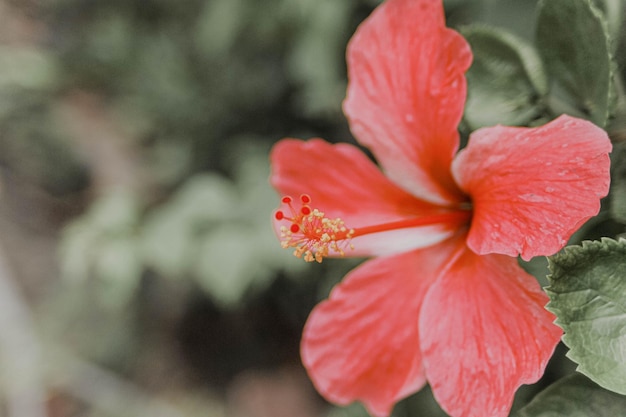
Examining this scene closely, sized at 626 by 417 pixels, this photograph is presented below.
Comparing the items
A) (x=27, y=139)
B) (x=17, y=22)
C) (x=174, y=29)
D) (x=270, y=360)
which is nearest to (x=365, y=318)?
(x=270, y=360)

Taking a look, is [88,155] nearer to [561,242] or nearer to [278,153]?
[278,153]

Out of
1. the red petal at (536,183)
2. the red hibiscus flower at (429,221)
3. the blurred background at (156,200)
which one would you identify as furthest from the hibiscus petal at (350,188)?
the blurred background at (156,200)

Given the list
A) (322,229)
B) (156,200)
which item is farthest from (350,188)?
(156,200)

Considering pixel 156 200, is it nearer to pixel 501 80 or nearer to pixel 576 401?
pixel 501 80

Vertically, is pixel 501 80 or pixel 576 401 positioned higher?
pixel 501 80

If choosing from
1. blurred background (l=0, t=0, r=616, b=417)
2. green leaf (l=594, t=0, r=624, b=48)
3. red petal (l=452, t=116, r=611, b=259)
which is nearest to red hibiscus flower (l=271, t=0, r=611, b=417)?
red petal (l=452, t=116, r=611, b=259)

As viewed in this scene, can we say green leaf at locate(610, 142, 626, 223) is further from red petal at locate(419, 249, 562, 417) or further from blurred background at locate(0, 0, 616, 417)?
blurred background at locate(0, 0, 616, 417)

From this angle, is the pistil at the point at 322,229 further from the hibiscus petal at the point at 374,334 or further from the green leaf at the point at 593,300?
the green leaf at the point at 593,300

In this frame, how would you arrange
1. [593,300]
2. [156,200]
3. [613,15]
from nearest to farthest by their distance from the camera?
[593,300] → [613,15] → [156,200]
